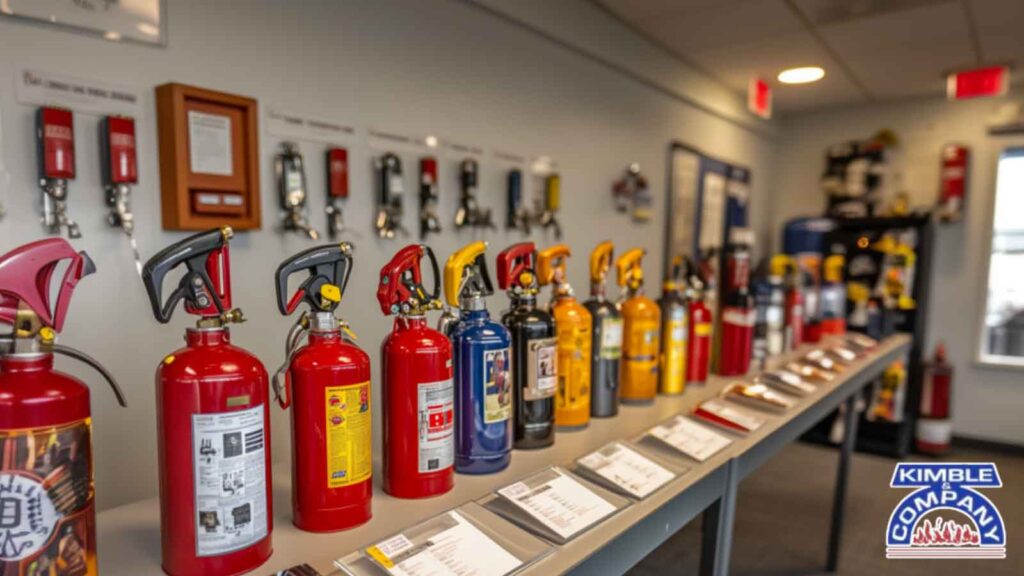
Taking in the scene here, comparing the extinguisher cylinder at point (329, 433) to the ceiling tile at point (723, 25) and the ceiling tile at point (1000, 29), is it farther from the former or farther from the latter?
the ceiling tile at point (1000, 29)

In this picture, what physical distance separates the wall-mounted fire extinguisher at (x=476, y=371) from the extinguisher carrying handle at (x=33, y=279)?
573mm

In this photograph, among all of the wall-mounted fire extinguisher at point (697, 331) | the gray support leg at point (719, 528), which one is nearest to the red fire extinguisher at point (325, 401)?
the gray support leg at point (719, 528)

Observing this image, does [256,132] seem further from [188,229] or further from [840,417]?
[840,417]

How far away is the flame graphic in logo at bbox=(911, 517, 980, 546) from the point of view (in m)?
1.93

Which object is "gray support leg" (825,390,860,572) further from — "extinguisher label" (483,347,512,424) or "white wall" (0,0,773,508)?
"extinguisher label" (483,347,512,424)

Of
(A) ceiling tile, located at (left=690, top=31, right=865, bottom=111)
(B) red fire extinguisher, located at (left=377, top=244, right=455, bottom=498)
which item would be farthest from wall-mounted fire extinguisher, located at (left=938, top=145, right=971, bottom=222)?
(B) red fire extinguisher, located at (left=377, top=244, right=455, bottom=498)

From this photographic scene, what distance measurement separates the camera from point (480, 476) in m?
1.13

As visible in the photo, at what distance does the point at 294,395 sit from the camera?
874 millimetres

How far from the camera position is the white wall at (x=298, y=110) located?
127 cm

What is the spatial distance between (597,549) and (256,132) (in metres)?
1.23

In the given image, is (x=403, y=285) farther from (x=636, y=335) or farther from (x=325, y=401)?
(x=636, y=335)

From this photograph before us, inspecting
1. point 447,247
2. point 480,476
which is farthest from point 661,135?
point 480,476

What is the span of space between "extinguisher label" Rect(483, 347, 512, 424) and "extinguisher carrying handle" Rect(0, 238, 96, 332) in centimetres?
62

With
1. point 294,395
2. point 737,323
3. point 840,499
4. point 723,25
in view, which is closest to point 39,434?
point 294,395
